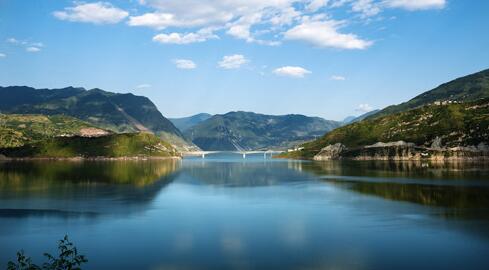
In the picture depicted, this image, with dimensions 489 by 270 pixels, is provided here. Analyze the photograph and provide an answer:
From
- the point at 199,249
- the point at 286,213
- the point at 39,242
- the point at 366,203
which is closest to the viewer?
the point at 199,249

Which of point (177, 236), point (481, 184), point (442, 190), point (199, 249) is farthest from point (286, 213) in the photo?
point (481, 184)

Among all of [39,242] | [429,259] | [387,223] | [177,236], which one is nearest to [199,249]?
[177,236]

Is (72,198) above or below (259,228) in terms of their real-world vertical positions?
above

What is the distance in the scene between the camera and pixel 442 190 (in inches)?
4909

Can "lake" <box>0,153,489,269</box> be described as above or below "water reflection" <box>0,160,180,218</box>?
below

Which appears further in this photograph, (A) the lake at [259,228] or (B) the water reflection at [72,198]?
(B) the water reflection at [72,198]

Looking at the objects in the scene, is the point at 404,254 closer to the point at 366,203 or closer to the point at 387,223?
the point at 387,223

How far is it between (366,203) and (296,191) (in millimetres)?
38255

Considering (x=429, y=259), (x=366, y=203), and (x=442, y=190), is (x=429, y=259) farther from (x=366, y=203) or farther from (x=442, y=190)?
(x=442, y=190)

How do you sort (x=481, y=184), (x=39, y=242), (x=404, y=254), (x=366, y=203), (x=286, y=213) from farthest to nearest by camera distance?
(x=481, y=184), (x=366, y=203), (x=286, y=213), (x=39, y=242), (x=404, y=254)

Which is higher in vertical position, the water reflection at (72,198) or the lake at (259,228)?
the water reflection at (72,198)

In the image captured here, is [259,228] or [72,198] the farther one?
[72,198]

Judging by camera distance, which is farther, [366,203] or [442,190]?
[442,190]

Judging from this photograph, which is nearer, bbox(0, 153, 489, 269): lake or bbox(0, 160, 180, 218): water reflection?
bbox(0, 153, 489, 269): lake
